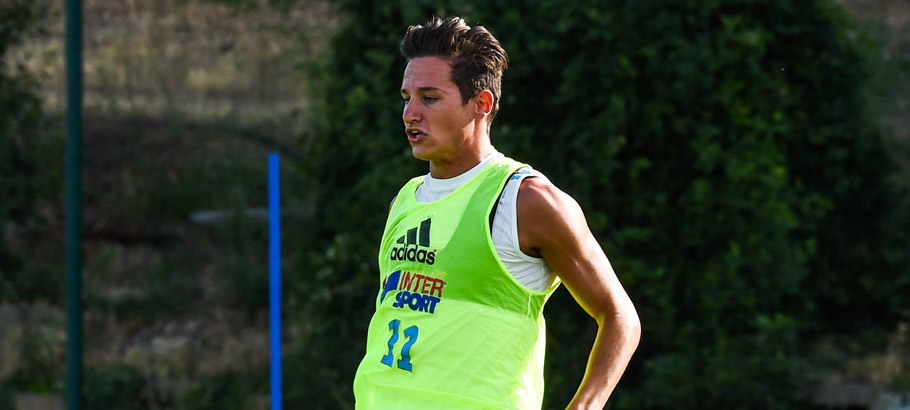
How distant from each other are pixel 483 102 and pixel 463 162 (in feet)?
0.46

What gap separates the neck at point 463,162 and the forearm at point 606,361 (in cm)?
47

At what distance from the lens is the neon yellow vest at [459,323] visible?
2688 millimetres

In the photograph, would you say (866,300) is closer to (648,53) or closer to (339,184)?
(648,53)

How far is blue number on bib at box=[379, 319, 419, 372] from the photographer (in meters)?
2.75

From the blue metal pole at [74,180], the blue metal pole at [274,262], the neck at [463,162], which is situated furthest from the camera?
the blue metal pole at [74,180]

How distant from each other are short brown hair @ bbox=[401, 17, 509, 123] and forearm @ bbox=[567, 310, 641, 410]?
1.82 feet

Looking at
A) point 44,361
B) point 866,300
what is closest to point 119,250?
point 44,361

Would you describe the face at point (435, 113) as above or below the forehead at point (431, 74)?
below

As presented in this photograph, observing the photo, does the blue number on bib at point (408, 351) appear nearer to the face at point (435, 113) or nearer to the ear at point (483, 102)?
the face at point (435, 113)

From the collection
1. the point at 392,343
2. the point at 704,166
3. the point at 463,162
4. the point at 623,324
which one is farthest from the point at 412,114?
the point at 704,166

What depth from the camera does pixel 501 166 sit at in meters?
2.81

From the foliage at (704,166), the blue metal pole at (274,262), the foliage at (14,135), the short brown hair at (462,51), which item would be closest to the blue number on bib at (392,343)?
the short brown hair at (462,51)

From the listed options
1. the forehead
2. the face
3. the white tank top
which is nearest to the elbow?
the white tank top

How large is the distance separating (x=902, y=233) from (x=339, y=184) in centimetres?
257
